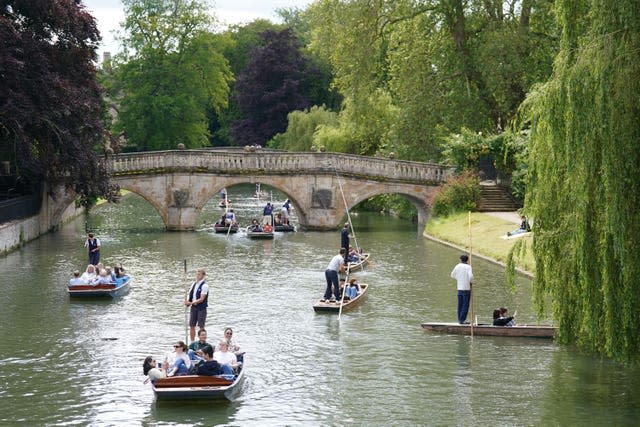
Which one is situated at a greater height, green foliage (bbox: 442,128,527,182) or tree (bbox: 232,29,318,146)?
tree (bbox: 232,29,318,146)

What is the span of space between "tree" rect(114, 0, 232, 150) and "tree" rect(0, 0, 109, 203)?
31.9 metres

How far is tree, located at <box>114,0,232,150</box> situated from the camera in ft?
236

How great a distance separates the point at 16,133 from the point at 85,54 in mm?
5465

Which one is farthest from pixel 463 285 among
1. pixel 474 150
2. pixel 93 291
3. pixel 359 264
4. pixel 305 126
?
pixel 305 126

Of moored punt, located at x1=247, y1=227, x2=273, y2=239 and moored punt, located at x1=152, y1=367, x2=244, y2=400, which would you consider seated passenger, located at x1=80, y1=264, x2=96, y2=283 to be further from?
moored punt, located at x1=247, y1=227, x2=273, y2=239

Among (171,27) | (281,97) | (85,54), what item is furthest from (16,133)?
(281,97)

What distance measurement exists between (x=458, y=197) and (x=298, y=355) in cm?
2402

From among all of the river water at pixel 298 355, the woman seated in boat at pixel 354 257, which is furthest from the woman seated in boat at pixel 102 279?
the woman seated in boat at pixel 354 257

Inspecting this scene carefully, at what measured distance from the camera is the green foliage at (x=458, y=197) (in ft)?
143

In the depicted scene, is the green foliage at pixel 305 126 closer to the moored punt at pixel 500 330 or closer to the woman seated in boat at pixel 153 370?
the moored punt at pixel 500 330

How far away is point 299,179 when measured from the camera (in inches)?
1783

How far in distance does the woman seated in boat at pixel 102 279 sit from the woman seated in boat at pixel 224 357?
31.4ft

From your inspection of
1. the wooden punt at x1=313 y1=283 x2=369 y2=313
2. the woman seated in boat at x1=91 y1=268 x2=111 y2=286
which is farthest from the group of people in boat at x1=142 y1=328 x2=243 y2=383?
the woman seated in boat at x1=91 y1=268 x2=111 y2=286

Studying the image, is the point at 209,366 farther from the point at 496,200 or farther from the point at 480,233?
the point at 496,200
